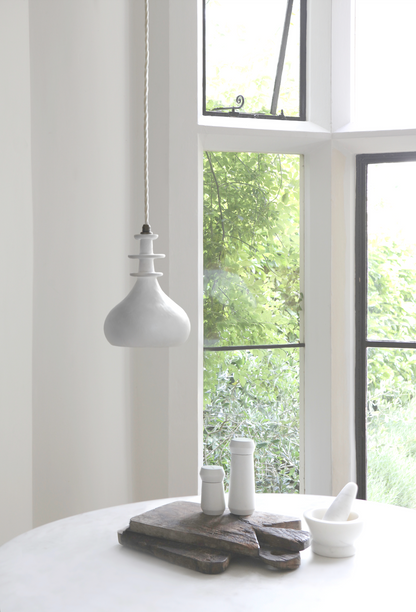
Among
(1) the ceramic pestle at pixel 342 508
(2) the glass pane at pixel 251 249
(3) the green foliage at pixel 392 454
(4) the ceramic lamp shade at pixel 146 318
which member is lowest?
(3) the green foliage at pixel 392 454

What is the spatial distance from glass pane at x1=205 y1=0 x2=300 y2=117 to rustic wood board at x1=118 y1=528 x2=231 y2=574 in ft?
5.99

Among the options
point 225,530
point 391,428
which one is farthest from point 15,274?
point 391,428

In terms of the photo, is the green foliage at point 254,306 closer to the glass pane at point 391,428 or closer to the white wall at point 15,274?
the glass pane at point 391,428

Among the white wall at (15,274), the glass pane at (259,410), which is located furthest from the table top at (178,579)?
the glass pane at (259,410)

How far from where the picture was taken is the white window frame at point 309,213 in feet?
7.59

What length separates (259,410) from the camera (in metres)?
2.54

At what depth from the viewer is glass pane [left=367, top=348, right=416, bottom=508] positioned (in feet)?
8.31

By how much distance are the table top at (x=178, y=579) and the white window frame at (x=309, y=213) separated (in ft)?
3.07

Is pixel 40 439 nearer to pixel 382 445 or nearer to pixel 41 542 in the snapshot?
pixel 41 542

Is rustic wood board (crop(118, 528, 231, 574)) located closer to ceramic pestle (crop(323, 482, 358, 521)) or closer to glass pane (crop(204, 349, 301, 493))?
ceramic pestle (crop(323, 482, 358, 521))

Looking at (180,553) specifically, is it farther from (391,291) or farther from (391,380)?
(391,291)

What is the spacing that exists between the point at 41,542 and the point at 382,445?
5.53 feet

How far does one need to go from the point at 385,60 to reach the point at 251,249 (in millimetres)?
1038

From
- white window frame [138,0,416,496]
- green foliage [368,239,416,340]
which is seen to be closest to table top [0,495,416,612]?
white window frame [138,0,416,496]
